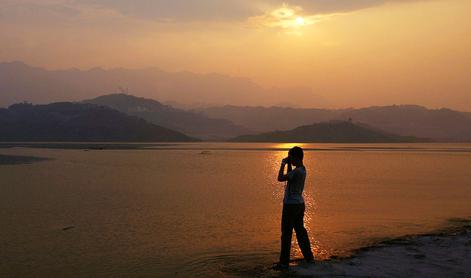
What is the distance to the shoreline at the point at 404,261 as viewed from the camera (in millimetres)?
12797

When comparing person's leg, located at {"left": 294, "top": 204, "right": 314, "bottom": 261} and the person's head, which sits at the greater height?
the person's head

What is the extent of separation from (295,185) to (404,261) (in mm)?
3785

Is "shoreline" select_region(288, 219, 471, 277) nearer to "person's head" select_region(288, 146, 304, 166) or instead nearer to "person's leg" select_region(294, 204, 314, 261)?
"person's leg" select_region(294, 204, 314, 261)

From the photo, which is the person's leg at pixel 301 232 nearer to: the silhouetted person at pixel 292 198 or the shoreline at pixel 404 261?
the silhouetted person at pixel 292 198

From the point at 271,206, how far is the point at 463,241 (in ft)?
40.9

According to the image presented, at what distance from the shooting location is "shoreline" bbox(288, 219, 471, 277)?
42.0 feet

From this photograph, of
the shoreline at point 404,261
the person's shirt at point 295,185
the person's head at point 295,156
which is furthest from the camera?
the person's head at point 295,156

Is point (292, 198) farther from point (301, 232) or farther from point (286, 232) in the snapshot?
point (301, 232)

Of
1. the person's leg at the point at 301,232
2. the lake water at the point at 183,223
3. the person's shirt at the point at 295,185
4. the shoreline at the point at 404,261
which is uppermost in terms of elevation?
the person's shirt at the point at 295,185

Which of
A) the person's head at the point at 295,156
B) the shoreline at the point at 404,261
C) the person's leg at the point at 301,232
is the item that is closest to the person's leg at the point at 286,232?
the person's leg at the point at 301,232

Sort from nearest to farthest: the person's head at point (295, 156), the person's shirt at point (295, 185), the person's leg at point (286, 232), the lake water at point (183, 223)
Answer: the person's shirt at point (295, 185)
the person's head at point (295, 156)
the person's leg at point (286, 232)
the lake water at point (183, 223)

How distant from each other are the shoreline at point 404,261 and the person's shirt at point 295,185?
1.76 meters

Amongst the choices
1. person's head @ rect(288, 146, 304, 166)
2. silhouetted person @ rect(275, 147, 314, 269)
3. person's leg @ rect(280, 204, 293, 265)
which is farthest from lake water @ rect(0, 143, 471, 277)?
person's head @ rect(288, 146, 304, 166)

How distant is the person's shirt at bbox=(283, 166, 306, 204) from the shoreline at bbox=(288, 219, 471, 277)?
1.76 m
